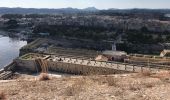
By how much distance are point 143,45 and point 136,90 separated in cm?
2869

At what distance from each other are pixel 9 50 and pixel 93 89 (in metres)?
32.2

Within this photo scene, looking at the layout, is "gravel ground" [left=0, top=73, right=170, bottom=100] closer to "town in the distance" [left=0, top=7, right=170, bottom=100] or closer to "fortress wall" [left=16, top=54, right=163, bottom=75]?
"town in the distance" [left=0, top=7, right=170, bottom=100]

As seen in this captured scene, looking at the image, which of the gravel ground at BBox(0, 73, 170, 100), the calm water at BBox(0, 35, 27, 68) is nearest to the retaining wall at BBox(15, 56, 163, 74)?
the calm water at BBox(0, 35, 27, 68)

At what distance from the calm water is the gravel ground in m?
21.4

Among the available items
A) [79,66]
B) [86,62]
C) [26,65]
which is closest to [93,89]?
[79,66]

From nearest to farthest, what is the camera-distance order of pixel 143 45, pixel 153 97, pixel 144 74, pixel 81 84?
pixel 153 97
pixel 81 84
pixel 144 74
pixel 143 45

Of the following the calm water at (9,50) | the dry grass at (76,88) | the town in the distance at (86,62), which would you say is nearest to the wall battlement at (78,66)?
the town in the distance at (86,62)

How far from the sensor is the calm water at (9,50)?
91.2ft

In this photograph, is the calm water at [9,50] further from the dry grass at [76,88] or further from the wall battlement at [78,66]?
the dry grass at [76,88]

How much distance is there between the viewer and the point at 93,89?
4.17m

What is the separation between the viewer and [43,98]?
3.87 meters

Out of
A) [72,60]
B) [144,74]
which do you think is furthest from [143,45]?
[144,74]

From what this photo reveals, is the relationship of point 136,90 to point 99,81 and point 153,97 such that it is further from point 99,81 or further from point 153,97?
point 99,81

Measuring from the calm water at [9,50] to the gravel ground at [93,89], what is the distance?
2144 cm
